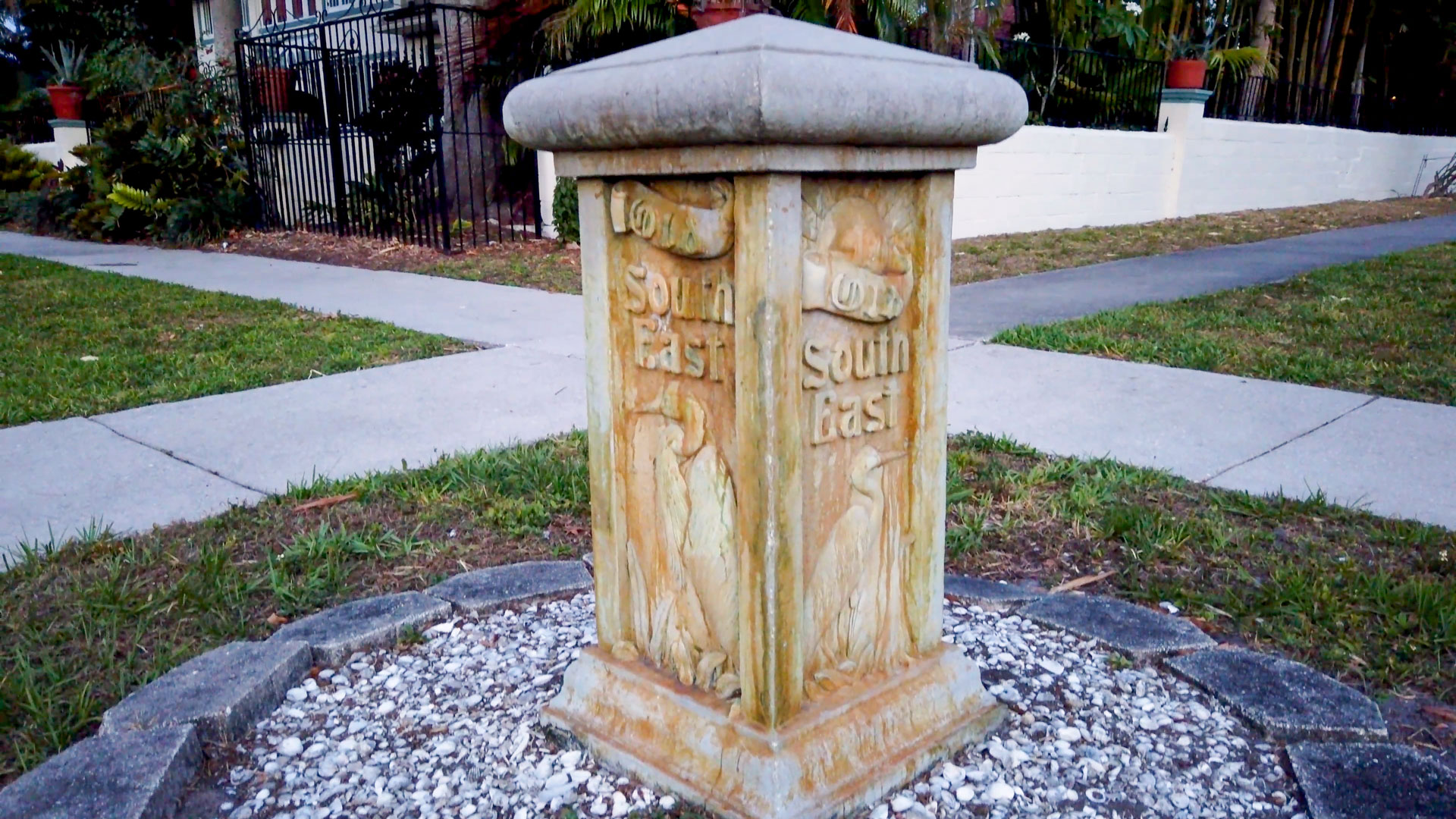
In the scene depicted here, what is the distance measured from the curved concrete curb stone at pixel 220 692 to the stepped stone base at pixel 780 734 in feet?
1.93

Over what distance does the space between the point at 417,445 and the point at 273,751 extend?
1965mm

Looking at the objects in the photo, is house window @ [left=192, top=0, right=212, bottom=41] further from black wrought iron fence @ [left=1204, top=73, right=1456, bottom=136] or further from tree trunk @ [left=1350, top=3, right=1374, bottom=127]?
tree trunk @ [left=1350, top=3, right=1374, bottom=127]

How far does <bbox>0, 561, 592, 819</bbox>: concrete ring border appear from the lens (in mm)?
1862

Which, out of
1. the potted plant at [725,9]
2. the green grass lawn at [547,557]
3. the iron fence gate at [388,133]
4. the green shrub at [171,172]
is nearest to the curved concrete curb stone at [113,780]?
the green grass lawn at [547,557]

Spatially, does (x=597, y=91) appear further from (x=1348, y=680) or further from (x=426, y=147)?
(x=426, y=147)

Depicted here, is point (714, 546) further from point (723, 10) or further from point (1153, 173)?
point (1153, 173)

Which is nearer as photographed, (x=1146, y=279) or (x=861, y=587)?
(x=861, y=587)

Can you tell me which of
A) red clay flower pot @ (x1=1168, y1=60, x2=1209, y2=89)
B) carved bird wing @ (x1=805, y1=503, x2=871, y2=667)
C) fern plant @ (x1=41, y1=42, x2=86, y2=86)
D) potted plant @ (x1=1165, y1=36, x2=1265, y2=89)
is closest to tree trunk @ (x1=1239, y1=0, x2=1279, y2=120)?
potted plant @ (x1=1165, y1=36, x2=1265, y2=89)

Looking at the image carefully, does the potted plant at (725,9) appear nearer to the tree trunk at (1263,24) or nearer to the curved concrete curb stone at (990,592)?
the curved concrete curb stone at (990,592)

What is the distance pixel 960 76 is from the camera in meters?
1.78

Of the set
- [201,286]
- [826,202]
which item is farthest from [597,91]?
[201,286]

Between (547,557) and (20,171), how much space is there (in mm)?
16499

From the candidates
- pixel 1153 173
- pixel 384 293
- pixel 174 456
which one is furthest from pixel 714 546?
pixel 1153 173

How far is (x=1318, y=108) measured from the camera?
17.2 metres
